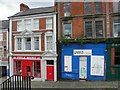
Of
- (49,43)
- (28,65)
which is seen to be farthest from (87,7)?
(28,65)

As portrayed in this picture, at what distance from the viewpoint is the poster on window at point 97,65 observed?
49.5 ft

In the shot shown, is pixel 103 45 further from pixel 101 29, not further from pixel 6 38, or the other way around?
pixel 6 38

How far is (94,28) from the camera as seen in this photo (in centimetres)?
1573

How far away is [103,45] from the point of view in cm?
1506

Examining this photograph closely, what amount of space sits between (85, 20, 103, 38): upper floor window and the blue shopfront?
1066 mm

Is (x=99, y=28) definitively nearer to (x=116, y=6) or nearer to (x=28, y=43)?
(x=116, y=6)

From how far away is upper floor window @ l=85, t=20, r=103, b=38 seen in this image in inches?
613

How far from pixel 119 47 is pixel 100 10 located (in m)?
3.97

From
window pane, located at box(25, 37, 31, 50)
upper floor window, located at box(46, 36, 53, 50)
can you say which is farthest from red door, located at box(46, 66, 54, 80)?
window pane, located at box(25, 37, 31, 50)

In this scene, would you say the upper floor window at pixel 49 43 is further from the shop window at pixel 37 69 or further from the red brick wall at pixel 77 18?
the red brick wall at pixel 77 18

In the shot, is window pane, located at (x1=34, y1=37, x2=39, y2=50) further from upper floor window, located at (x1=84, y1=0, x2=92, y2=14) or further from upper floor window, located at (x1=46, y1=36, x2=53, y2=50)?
upper floor window, located at (x1=84, y1=0, x2=92, y2=14)

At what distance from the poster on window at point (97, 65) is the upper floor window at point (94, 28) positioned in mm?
2149

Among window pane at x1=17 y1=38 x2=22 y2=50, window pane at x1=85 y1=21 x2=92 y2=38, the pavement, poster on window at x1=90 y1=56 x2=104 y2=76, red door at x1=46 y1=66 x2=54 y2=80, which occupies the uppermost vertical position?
window pane at x1=85 y1=21 x2=92 y2=38

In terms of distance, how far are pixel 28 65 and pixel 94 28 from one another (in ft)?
26.0
